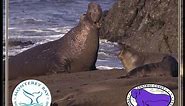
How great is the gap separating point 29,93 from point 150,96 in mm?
942

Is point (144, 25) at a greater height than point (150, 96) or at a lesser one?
greater

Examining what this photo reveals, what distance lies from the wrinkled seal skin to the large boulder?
98 millimetres

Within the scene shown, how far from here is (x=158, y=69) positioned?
147 inches

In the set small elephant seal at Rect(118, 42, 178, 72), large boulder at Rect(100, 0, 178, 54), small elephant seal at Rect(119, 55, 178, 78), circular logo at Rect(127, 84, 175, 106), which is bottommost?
circular logo at Rect(127, 84, 175, 106)

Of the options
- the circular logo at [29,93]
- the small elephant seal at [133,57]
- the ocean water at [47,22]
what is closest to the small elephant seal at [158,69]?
the small elephant seal at [133,57]

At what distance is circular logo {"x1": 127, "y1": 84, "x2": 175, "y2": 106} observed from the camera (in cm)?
369

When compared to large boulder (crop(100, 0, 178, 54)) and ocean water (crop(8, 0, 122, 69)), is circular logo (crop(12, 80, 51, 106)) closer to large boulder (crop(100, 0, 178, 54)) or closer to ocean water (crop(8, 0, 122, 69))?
ocean water (crop(8, 0, 122, 69))

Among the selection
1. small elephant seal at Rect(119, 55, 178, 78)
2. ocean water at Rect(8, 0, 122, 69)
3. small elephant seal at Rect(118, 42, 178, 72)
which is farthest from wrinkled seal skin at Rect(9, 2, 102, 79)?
small elephant seal at Rect(119, 55, 178, 78)

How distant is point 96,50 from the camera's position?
3768mm

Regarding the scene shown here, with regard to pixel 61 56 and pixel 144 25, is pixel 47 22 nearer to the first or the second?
pixel 61 56

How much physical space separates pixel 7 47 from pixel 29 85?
1.12ft

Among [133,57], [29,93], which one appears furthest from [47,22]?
[133,57]

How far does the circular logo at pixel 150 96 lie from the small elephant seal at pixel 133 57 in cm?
18

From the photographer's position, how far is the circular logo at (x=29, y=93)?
3750 mm
